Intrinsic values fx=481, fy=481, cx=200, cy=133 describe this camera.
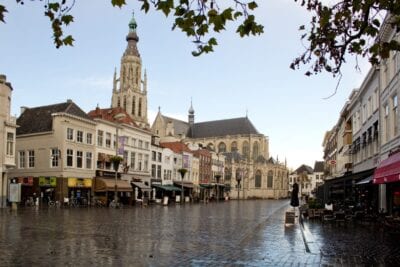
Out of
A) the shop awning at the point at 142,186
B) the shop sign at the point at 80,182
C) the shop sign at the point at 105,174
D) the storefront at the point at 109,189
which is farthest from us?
the shop awning at the point at 142,186

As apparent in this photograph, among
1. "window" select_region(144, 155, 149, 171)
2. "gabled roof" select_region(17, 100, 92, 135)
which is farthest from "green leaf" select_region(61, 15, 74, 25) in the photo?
"window" select_region(144, 155, 149, 171)

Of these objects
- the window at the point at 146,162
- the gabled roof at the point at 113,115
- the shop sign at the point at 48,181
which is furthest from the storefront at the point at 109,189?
the window at the point at 146,162

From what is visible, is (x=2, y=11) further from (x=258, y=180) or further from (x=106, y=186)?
(x=258, y=180)

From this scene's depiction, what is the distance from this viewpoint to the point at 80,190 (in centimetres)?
5209

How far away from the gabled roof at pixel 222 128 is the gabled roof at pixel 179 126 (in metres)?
2.19

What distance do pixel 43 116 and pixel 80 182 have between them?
843 centimetres

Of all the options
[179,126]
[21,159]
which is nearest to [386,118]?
[21,159]

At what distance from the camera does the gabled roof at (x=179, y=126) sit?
13594 cm

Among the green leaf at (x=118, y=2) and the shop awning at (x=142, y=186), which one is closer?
the green leaf at (x=118, y=2)

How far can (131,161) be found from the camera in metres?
62.5

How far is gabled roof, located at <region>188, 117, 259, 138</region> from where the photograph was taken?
457ft

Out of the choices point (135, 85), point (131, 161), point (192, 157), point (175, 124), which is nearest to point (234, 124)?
point (175, 124)

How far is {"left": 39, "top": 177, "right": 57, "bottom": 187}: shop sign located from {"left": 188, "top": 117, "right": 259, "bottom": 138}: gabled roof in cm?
9220

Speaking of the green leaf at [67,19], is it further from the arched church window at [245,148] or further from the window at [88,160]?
the arched church window at [245,148]
